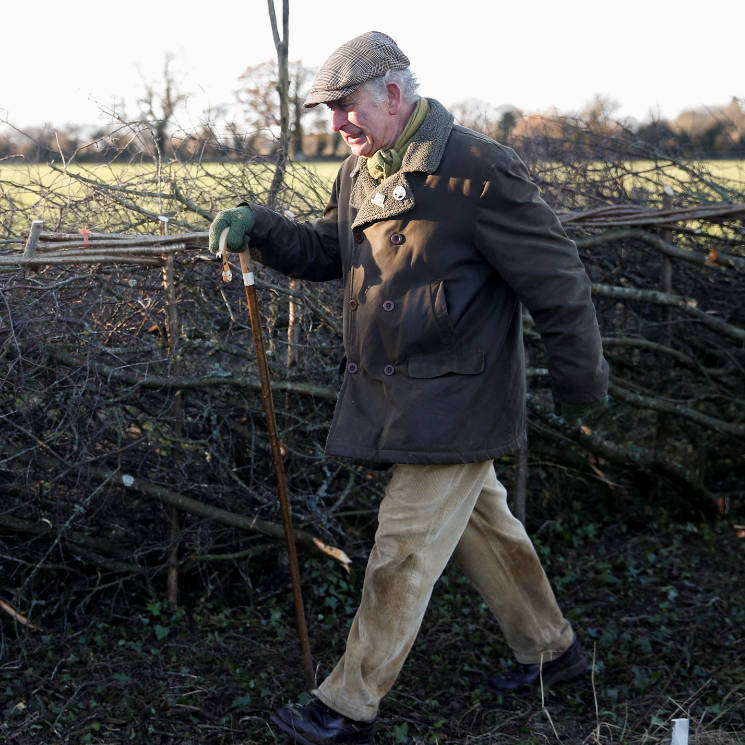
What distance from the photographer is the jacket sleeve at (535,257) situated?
102 inches

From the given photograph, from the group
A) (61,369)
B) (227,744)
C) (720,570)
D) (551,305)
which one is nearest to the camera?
(551,305)

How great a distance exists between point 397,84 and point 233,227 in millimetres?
675

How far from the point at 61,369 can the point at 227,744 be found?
57.3 inches

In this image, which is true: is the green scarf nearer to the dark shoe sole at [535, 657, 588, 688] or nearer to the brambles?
the brambles

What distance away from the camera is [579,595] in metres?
4.04

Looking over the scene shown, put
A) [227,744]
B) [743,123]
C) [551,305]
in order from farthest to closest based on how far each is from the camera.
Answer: [743,123] → [227,744] → [551,305]

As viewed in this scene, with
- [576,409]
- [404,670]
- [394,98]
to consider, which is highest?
[394,98]

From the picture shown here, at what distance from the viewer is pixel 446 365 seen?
2654 millimetres

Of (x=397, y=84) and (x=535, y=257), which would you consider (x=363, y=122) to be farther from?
(x=535, y=257)

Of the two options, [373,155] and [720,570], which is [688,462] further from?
[373,155]

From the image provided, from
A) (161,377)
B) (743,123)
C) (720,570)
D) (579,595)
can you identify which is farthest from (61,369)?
(743,123)

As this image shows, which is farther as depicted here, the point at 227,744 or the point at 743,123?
the point at 743,123

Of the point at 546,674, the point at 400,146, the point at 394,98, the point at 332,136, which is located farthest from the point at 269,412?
the point at 332,136

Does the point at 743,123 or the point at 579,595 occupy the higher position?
the point at 743,123
